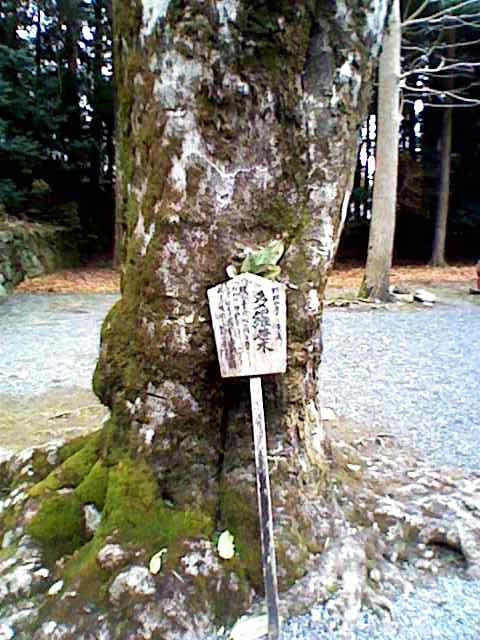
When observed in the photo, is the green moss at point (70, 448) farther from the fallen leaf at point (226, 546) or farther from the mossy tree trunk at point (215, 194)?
the fallen leaf at point (226, 546)

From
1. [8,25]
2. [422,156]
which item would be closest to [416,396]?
[8,25]

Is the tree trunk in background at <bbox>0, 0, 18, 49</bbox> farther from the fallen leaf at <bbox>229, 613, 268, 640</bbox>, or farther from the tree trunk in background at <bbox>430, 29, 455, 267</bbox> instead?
the fallen leaf at <bbox>229, 613, 268, 640</bbox>

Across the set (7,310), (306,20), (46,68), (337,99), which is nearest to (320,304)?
(337,99)

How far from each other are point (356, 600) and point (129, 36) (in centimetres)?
168

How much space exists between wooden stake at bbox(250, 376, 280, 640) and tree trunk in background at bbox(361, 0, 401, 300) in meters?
6.47

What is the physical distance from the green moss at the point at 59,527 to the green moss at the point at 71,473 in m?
0.08

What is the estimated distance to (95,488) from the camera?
5.81ft

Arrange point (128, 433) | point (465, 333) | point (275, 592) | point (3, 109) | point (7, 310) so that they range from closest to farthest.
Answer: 1. point (275, 592)
2. point (128, 433)
3. point (465, 333)
4. point (7, 310)
5. point (3, 109)

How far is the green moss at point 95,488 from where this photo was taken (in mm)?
1753

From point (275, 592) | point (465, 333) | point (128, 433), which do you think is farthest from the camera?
point (465, 333)

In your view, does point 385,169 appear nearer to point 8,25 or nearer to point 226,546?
point 226,546

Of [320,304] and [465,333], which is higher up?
[320,304]

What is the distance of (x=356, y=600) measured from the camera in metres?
1.59

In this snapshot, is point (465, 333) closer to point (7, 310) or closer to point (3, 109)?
point (7, 310)
